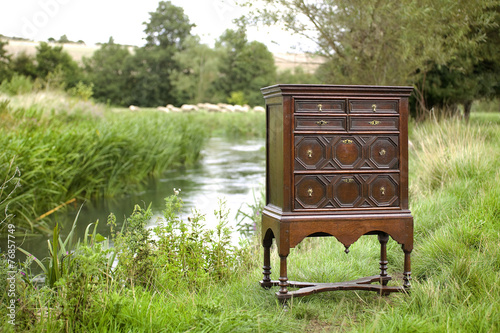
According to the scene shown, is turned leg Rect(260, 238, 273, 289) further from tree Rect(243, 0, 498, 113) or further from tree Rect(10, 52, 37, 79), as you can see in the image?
tree Rect(10, 52, 37, 79)

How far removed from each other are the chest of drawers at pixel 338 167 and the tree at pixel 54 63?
34.6m

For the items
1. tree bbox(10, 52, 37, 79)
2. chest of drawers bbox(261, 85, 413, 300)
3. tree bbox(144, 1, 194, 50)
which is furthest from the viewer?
tree bbox(144, 1, 194, 50)

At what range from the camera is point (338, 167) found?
10.9 ft

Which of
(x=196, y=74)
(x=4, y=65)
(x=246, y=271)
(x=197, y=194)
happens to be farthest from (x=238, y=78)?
(x=246, y=271)

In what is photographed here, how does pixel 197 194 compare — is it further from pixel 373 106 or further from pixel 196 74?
pixel 196 74

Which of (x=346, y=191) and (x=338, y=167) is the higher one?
(x=338, y=167)

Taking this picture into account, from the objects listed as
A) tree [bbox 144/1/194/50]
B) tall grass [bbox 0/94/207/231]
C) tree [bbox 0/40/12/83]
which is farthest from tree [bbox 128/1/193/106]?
tall grass [bbox 0/94/207/231]

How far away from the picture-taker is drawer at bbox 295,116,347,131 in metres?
3.26

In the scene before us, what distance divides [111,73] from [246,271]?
44.1 m

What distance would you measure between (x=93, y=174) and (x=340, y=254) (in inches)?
214

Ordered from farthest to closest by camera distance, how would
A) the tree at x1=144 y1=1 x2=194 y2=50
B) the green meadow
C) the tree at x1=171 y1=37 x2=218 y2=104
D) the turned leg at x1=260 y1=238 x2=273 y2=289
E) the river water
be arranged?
1. the tree at x1=144 y1=1 x2=194 y2=50
2. the tree at x1=171 y1=37 x2=218 y2=104
3. the river water
4. the turned leg at x1=260 y1=238 x2=273 y2=289
5. the green meadow

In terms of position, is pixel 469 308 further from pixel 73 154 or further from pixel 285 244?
pixel 73 154

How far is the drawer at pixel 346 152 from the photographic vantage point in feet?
10.7

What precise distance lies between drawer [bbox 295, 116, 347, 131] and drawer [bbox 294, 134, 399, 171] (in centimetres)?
5
